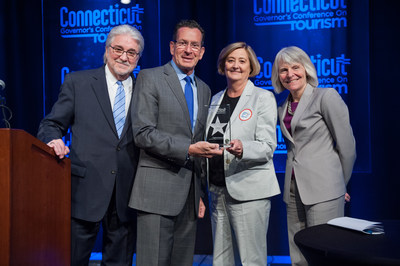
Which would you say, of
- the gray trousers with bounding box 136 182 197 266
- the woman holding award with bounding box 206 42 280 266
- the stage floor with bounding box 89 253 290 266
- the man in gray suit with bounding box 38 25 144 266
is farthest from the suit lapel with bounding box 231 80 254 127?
the stage floor with bounding box 89 253 290 266

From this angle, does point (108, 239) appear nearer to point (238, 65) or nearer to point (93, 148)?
point (93, 148)

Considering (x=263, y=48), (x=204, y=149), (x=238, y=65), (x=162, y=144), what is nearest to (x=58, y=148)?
(x=162, y=144)

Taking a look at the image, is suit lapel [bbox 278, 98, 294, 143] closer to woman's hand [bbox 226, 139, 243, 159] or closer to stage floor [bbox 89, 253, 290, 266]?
woman's hand [bbox 226, 139, 243, 159]

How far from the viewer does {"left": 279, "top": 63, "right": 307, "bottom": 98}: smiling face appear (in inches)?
106

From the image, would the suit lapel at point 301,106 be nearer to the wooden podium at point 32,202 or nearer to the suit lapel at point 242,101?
the suit lapel at point 242,101

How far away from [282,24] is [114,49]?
2069 millimetres

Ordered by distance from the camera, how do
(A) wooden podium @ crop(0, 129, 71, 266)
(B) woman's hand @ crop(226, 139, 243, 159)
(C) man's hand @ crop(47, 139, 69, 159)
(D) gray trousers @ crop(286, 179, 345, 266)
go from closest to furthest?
(A) wooden podium @ crop(0, 129, 71, 266), (C) man's hand @ crop(47, 139, 69, 159), (B) woman's hand @ crop(226, 139, 243, 159), (D) gray trousers @ crop(286, 179, 345, 266)

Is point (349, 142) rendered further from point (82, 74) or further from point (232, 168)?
point (82, 74)

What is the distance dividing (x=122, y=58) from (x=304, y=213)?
1444mm

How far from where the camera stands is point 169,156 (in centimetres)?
222

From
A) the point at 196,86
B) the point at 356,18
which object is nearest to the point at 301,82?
the point at 196,86

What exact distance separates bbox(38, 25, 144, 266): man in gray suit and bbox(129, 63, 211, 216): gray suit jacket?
0.41 feet

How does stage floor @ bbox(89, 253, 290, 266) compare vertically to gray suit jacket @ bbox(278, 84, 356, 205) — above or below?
below

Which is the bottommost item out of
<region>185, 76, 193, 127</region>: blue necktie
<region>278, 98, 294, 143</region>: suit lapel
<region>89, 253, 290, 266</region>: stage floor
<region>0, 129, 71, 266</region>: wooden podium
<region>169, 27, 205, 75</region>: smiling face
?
<region>89, 253, 290, 266</region>: stage floor
